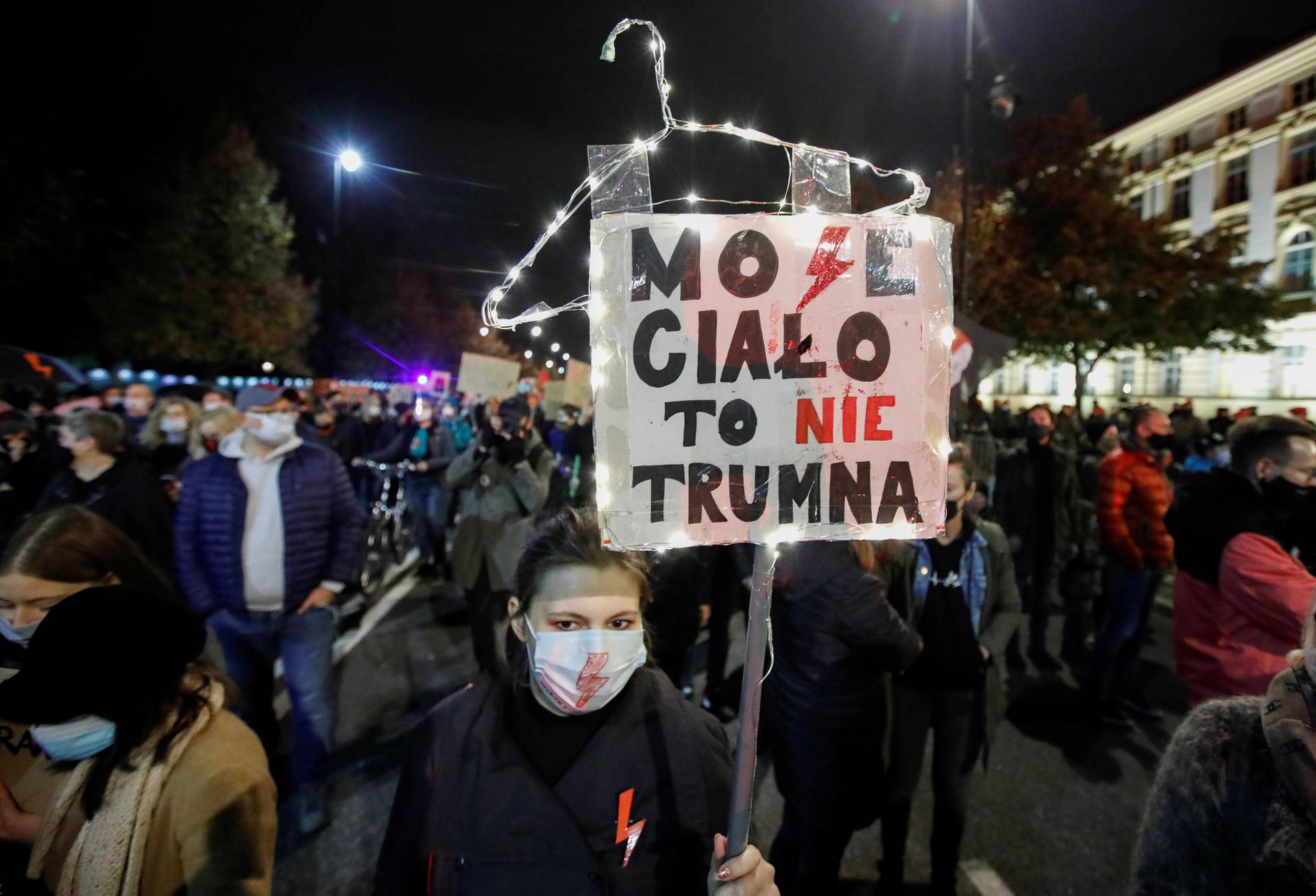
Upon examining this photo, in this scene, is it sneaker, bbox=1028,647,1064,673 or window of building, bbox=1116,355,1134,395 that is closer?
sneaker, bbox=1028,647,1064,673

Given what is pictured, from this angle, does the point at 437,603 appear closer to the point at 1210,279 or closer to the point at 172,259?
the point at 172,259

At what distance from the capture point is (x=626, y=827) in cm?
167

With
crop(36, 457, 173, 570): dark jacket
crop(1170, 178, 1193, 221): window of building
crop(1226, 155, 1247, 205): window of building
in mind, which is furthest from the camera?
crop(1170, 178, 1193, 221): window of building

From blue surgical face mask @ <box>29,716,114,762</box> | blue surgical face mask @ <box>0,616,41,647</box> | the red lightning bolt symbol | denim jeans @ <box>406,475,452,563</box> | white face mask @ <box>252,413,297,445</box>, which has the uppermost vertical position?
the red lightning bolt symbol

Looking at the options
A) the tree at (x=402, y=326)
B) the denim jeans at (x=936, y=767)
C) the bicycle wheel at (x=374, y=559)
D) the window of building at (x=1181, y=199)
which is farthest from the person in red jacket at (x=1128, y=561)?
the window of building at (x=1181, y=199)

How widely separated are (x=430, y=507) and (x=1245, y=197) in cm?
4021

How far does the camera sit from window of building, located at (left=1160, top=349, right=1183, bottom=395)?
1316 inches

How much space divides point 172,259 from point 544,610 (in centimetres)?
2898

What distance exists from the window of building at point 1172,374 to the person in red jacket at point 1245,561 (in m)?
36.8

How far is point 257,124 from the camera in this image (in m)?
32.4

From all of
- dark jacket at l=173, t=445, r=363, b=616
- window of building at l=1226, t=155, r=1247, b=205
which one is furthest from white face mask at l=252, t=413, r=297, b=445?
window of building at l=1226, t=155, r=1247, b=205

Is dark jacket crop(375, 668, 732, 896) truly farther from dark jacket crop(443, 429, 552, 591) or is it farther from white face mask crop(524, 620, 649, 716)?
dark jacket crop(443, 429, 552, 591)

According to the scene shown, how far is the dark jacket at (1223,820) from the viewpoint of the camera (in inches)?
49.9

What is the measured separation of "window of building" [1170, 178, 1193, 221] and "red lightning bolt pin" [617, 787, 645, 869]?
4476 centimetres
